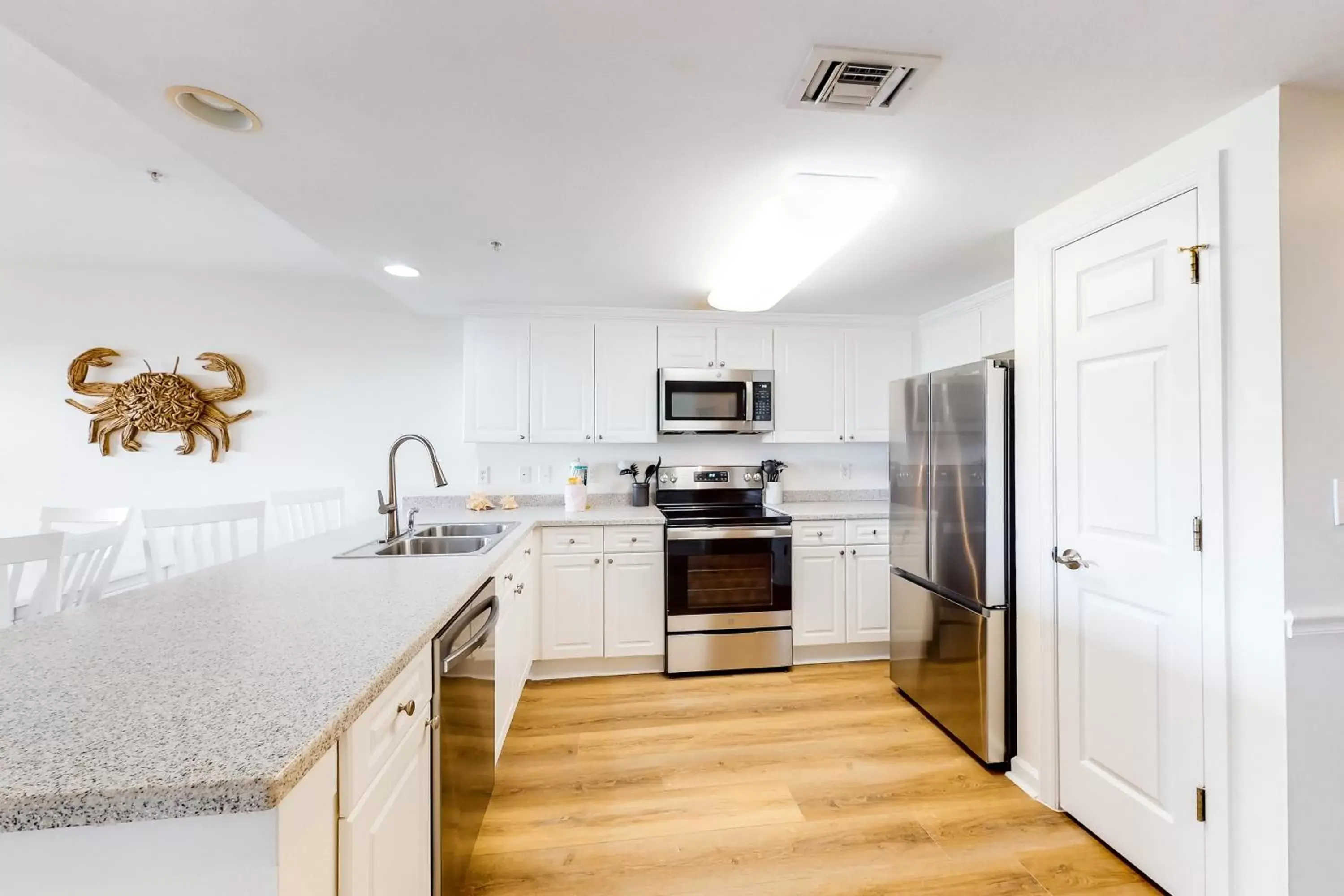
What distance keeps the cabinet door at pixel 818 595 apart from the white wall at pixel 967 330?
1256mm

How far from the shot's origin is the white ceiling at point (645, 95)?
1.04m

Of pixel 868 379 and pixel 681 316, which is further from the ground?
pixel 681 316

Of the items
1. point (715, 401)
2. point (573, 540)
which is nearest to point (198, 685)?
point (573, 540)

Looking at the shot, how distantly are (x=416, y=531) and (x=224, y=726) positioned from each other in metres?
1.86

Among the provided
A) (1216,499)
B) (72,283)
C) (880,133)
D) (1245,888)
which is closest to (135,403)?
(72,283)

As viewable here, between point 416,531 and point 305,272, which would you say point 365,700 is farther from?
point 305,272

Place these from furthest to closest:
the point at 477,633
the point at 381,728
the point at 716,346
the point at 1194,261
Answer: the point at 716,346, the point at 477,633, the point at 1194,261, the point at 381,728

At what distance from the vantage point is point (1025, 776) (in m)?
2.00

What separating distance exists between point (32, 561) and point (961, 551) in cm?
307

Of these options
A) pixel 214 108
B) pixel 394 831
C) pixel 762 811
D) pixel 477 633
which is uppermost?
pixel 214 108

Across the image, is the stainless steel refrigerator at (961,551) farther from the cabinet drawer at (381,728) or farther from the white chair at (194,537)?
the white chair at (194,537)

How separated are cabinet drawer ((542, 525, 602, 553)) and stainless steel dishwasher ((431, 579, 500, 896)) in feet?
3.72

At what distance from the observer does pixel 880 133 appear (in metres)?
1.44

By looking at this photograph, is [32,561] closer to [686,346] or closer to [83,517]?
[83,517]
